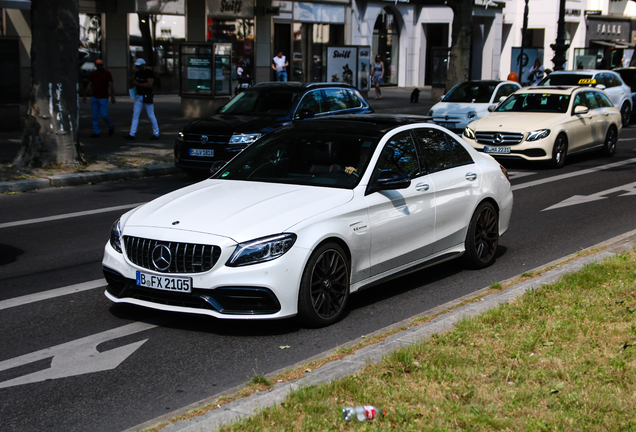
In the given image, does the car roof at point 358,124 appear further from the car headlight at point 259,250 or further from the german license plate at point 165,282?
the german license plate at point 165,282

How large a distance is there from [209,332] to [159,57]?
26.8m

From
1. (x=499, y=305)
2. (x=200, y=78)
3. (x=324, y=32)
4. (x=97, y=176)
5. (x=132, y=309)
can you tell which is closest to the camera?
(x=499, y=305)

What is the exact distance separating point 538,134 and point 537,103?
63.9 inches

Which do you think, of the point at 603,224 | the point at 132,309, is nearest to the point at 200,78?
the point at 603,224

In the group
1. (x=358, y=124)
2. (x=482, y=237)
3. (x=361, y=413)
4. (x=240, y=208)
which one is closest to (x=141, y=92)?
(x=358, y=124)

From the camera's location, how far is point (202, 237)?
18.8ft

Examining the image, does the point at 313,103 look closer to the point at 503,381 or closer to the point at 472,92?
the point at 472,92

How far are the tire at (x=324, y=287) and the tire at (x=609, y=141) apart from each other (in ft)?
45.3

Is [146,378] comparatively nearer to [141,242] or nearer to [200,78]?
[141,242]

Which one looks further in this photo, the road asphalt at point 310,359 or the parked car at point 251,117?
the parked car at point 251,117

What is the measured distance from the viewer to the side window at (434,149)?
745 centimetres

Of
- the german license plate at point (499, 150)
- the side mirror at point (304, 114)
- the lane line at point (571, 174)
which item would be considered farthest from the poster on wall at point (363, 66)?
the side mirror at point (304, 114)

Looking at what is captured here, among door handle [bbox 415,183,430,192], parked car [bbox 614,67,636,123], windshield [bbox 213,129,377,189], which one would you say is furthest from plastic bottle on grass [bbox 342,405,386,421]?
parked car [bbox 614,67,636,123]

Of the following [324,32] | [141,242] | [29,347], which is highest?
[324,32]
